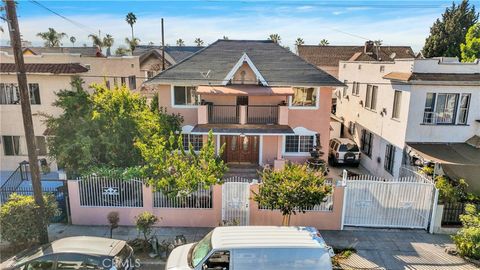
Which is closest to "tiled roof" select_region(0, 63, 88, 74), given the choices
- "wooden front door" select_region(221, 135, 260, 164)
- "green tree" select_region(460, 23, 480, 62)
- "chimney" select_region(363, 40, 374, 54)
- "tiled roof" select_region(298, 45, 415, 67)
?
"wooden front door" select_region(221, 135, 260, 164)

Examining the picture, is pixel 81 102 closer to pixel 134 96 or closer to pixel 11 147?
pixel 134 96

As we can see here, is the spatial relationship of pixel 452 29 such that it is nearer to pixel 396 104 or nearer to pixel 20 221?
pixel 396 104

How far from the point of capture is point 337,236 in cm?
1242

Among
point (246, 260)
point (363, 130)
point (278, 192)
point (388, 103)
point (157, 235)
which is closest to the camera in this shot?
point (246, 260)

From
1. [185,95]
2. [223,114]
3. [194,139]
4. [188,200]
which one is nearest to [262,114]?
[223,114]

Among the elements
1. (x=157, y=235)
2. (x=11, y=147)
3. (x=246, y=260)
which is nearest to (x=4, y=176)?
(x=11, y=147)

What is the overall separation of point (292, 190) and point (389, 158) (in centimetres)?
969

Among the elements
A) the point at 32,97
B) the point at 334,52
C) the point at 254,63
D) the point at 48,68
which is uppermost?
the point at 334,52

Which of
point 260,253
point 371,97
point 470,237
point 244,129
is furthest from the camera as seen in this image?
point 371,97

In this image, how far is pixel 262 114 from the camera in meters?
17.8

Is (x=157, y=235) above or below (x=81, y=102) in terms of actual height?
below

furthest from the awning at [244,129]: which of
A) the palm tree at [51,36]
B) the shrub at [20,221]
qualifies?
the palm tree at [51,36]

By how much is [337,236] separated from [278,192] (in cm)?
344
